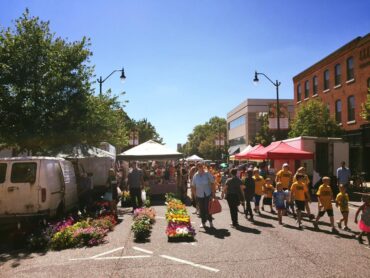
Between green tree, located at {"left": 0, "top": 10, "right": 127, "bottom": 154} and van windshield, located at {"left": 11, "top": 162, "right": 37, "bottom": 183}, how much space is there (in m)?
5.49

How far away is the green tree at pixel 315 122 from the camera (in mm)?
30141

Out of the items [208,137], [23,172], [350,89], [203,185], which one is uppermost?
[208,137]

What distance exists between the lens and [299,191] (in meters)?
11.7

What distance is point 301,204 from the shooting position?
11.7 metres

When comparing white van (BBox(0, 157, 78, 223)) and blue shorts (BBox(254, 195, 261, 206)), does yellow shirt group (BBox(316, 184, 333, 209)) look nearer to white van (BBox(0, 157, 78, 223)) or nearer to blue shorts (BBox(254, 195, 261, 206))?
blue shorts (BBox(254, 195, 261, 206))

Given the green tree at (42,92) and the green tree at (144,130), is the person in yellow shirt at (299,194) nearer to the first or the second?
the green tree at (42,92)

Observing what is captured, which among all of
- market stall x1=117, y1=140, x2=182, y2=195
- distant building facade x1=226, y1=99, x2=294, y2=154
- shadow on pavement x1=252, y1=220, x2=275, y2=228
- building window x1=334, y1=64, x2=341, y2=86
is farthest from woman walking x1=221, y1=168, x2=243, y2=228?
distant building facade x1=226, y1=99, x2=294, y2=154

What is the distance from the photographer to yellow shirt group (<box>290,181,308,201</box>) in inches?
459

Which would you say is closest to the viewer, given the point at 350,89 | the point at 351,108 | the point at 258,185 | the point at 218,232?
the point at 218,232

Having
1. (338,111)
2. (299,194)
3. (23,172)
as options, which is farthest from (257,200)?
(338,111)

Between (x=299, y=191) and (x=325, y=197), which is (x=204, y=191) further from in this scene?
(x=325, y=197)

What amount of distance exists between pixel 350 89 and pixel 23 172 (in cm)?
2651

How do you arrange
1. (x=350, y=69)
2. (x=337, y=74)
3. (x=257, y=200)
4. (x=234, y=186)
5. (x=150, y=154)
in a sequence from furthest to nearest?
(x=337, y=74) < (x=350, y=69) < (x=150, y=154) < (x=257, y=200) < (x=234, y=186)

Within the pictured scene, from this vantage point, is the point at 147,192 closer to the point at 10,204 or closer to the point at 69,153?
the point at 69,153
